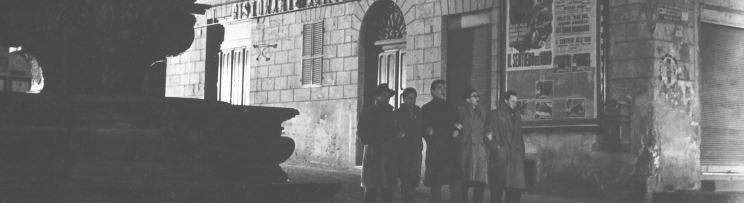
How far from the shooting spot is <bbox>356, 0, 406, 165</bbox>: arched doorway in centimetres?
1819

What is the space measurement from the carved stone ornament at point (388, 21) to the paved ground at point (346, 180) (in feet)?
8.84

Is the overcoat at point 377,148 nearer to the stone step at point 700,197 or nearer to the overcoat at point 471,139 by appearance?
the overcoat at point 471,139

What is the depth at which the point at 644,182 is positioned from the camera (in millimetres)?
13297

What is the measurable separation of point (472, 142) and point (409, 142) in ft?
2.86

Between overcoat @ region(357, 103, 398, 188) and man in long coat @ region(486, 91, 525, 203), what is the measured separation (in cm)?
111

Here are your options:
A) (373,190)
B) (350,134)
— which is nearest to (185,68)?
(350,134)

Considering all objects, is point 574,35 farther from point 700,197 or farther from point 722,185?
point 700,197

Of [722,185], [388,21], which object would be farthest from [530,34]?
[388,21]

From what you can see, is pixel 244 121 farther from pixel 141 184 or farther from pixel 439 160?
pixel 439 160

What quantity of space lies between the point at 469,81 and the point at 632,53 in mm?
3516

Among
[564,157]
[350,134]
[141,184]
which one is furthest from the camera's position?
[350,134]

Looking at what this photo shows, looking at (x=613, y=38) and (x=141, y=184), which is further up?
(x=613, y=38)

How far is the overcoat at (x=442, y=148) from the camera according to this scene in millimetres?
10797

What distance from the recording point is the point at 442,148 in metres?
10.9
